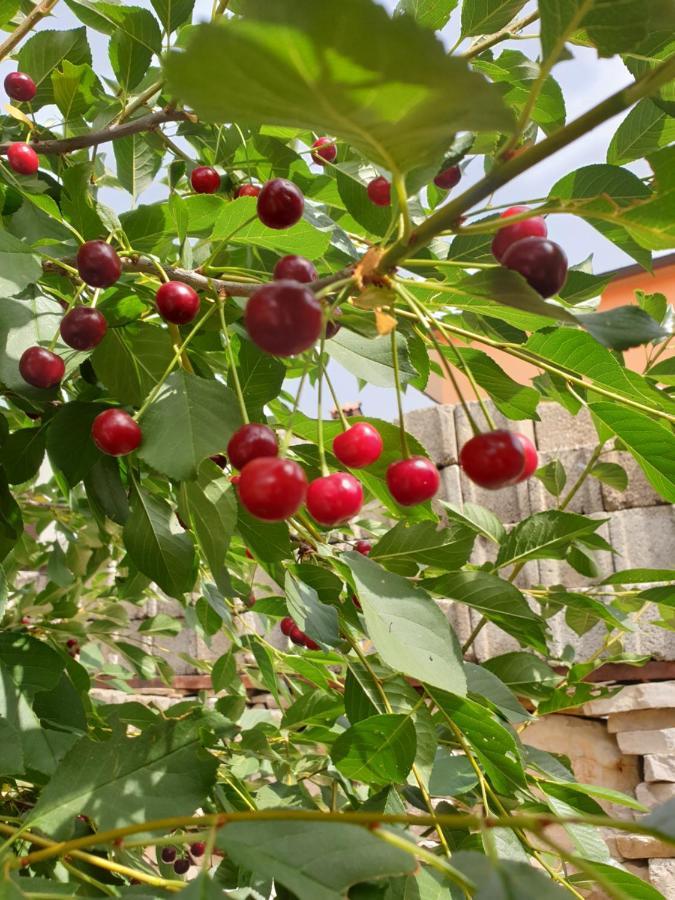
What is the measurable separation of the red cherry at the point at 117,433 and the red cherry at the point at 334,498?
15 cm

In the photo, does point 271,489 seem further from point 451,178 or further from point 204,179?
point 204,179

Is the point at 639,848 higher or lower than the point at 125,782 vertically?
lower

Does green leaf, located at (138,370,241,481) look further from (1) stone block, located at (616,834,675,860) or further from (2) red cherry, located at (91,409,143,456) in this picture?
(1) stone block, located at (616,834,675,860)

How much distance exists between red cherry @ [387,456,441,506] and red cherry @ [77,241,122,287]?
276 millimetres

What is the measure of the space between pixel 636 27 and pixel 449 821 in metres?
0.42

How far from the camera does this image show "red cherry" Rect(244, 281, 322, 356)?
38 cm

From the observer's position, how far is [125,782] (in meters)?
0.55

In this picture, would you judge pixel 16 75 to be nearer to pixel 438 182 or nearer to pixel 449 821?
pixel 438 182

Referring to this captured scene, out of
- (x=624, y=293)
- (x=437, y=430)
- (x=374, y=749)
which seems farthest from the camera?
(x=624, y=293)

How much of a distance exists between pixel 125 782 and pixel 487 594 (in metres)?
0.39

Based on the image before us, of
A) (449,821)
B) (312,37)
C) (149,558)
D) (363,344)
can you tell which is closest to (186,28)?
(363,344)

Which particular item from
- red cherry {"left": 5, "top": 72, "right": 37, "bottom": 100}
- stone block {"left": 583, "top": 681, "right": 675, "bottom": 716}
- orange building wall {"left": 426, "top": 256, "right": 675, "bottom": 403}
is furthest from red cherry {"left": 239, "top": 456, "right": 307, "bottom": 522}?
orange building wall {"left": 426, "top": 256, "right": 675, "bottom": 403}

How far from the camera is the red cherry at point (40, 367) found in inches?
25.3

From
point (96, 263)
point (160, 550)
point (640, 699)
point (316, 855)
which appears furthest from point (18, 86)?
point (640, 699)
